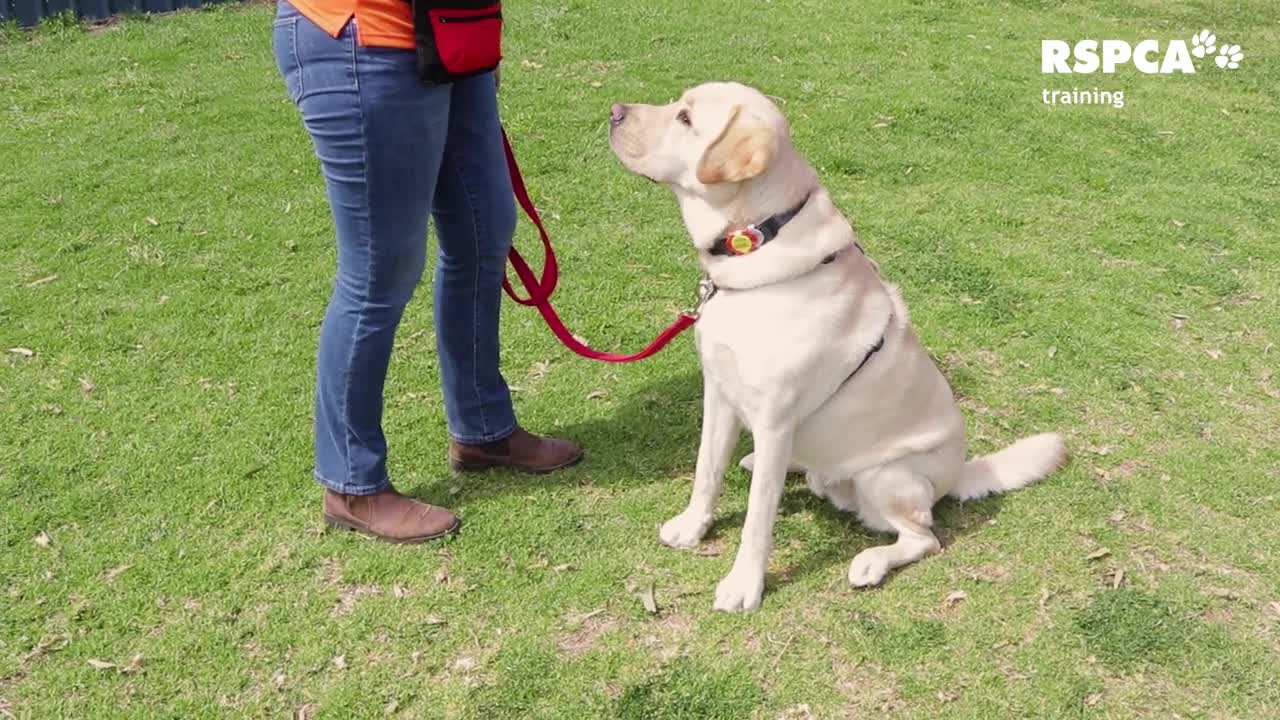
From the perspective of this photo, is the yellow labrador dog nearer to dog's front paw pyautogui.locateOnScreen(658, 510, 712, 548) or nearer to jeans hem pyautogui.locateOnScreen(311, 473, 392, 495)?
dog's front paw pyautogui.locateOnScreen(658, 510, 712, 548)

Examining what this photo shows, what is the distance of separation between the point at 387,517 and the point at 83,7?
7674 mm

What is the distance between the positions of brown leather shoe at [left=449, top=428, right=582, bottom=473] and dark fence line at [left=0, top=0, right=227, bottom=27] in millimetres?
7256

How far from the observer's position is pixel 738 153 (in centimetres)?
275

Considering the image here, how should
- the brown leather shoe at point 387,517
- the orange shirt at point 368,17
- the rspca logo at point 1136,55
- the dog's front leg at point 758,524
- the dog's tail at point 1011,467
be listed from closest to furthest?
the orange shirt at point 368,17
the dog's front leg at point 758,524
the brown leather shoe at point 387,517
the dog's tail at point 1011,467
the rspca logo at point 1136,55

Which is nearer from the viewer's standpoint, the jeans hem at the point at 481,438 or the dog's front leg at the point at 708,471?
the dog's front leg at the point at 708,471

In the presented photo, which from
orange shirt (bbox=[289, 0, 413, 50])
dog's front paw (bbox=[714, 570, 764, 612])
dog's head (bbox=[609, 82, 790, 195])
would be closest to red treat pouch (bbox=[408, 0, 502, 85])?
orange shirt (bbox=[289, 0, 413, 50])

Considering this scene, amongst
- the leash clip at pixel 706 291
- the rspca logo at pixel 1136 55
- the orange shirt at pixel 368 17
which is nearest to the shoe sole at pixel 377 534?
the leash clip at pixel 706 291

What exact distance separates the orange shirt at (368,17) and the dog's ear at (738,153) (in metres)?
0.85

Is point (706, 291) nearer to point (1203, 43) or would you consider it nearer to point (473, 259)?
point (473, 259)

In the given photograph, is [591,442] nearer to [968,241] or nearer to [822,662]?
[822,662]

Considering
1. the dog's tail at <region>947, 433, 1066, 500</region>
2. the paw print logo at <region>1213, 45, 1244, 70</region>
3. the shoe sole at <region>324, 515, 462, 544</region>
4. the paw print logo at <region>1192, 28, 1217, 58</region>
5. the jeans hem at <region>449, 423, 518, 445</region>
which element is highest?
the jeans hem at <region>449, 423, 518, 445</region>

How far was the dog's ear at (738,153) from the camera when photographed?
2.73 metres

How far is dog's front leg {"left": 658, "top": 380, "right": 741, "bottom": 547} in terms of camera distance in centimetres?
325

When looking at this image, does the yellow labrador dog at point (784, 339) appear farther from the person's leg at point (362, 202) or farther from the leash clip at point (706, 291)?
the person's leg at point (362, 202)
